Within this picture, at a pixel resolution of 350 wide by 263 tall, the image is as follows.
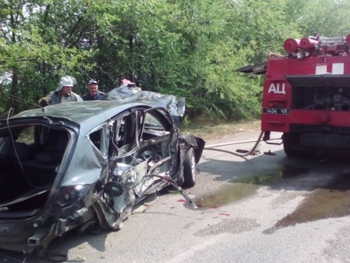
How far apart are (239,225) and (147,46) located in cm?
780

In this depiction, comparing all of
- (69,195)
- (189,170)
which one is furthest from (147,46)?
(69,195)

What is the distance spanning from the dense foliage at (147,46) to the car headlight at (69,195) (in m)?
5.30

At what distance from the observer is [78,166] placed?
451 centimetres

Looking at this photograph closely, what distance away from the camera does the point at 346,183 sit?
744 cm

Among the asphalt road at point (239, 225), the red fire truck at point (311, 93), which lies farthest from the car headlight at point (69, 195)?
the red fire truck at point (311, 93)

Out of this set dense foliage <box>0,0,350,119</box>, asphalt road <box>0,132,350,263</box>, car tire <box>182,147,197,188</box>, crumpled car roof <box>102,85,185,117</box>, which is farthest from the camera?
dense foliage <box>0,0,350,119</box>

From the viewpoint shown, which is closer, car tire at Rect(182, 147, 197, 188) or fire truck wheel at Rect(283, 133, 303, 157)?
car tire at Rect(182, 147, 197, 188)

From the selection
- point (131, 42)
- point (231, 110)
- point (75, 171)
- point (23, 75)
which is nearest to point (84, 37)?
point (131, 42)

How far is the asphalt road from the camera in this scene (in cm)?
469

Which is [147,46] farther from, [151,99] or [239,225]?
[239,225]

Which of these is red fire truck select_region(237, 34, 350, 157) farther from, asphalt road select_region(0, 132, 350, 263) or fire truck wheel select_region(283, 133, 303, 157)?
asphalt road select_region(0, 132, 350, 263)

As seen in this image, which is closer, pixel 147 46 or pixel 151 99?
pixel 151 99

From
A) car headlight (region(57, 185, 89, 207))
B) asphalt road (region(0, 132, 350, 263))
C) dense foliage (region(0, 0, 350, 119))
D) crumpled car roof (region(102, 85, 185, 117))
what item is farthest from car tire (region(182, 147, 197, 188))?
dense foliage (region(0, 0, 350, 119))

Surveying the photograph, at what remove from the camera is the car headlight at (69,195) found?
425 cm
